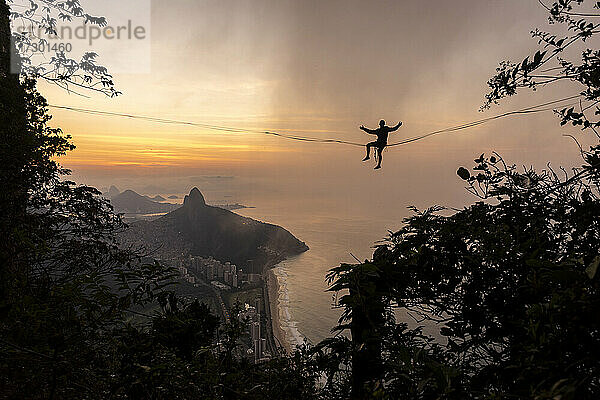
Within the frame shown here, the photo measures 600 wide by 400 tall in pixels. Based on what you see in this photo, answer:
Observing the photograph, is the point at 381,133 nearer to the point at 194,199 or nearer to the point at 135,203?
the point at 135,203

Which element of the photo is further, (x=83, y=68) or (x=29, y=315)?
(x=83, y=68)

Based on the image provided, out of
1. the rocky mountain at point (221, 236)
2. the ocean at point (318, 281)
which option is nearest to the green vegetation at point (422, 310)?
the ocean at point (318, 281)

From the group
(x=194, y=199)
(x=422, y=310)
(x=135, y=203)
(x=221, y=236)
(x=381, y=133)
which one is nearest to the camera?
(x=422, y=310)

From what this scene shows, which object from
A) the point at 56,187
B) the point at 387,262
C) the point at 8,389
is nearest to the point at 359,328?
the point at 387,262

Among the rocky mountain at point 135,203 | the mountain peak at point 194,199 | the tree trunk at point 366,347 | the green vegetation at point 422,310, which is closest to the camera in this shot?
the green vegetation at point 422,310

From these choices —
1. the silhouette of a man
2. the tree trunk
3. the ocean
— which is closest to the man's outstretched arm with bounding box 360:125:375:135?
the silhouette of a man

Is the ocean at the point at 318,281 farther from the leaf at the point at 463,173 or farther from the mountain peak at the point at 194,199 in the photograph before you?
the mountain peak at the point at 194,199

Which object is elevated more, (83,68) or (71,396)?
(83,68)

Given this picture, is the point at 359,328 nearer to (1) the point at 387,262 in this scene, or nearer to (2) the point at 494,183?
(1) the point at 387,262

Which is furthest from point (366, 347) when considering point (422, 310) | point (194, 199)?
point (194, 199)
